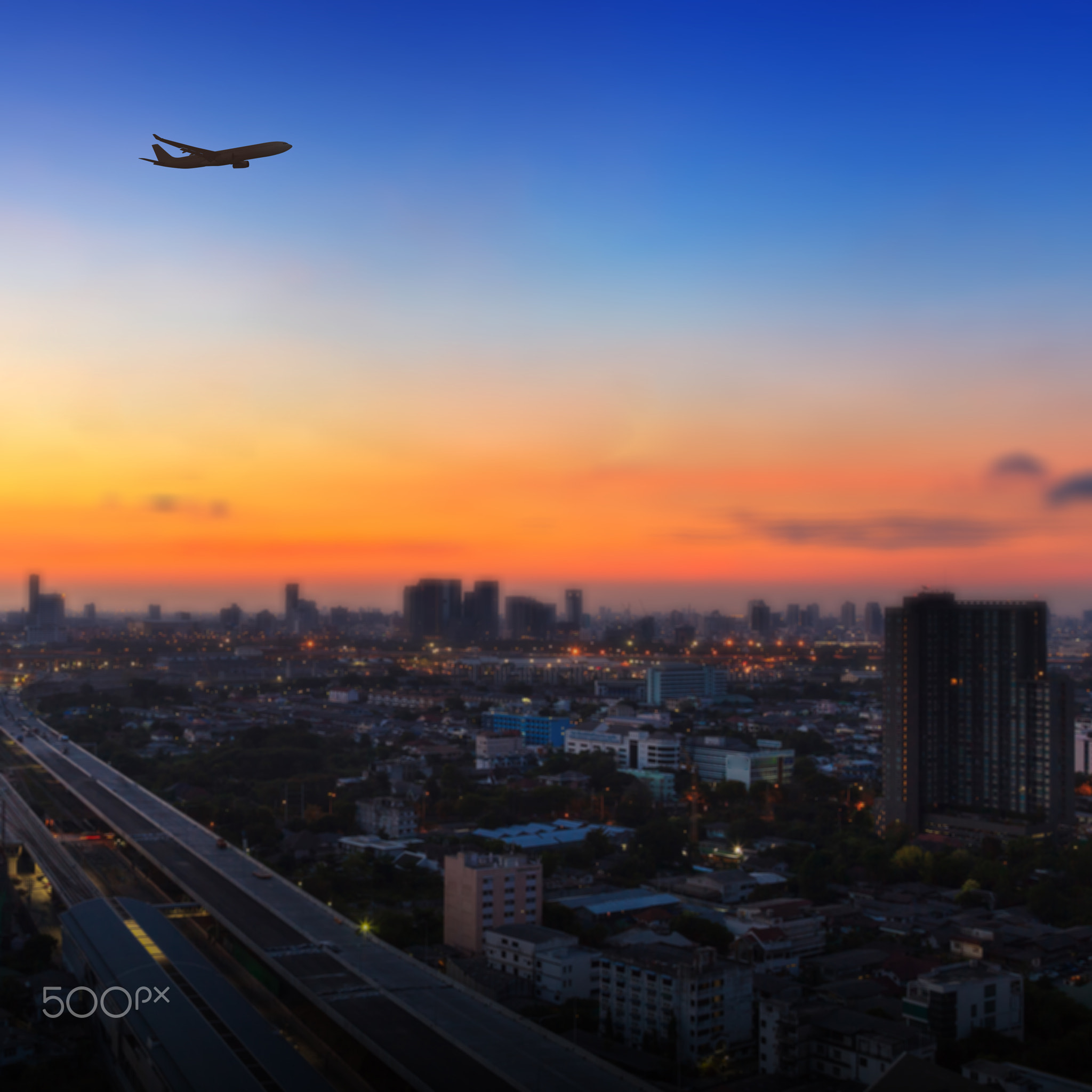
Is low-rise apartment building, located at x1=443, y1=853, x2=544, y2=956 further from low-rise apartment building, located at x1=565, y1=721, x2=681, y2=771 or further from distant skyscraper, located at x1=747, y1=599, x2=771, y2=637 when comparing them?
distant skyscraper, located at x1=747, y1=599, x2=771, y2=637

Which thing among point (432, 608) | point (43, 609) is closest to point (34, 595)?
point (43, 609)

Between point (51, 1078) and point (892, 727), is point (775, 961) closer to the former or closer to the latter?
point (51, 1078)

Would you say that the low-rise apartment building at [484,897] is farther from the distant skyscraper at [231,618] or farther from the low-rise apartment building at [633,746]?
the distant skyscraper at [231,618]

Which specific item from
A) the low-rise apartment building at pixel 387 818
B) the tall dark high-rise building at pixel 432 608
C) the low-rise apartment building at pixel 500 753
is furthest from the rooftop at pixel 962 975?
the tall dark high-rise building at pixel 432 608

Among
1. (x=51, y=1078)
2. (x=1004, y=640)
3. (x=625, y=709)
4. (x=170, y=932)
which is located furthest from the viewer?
(x=625, y=709)

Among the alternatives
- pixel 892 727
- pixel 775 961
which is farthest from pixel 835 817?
pixel 775 961

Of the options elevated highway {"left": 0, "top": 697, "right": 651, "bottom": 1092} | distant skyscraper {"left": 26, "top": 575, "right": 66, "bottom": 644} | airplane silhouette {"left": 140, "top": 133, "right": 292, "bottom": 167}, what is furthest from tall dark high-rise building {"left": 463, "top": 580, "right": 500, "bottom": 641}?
airplane silhouette {"left": 140, "top": 133, "right": 292, "bottom": 167}
